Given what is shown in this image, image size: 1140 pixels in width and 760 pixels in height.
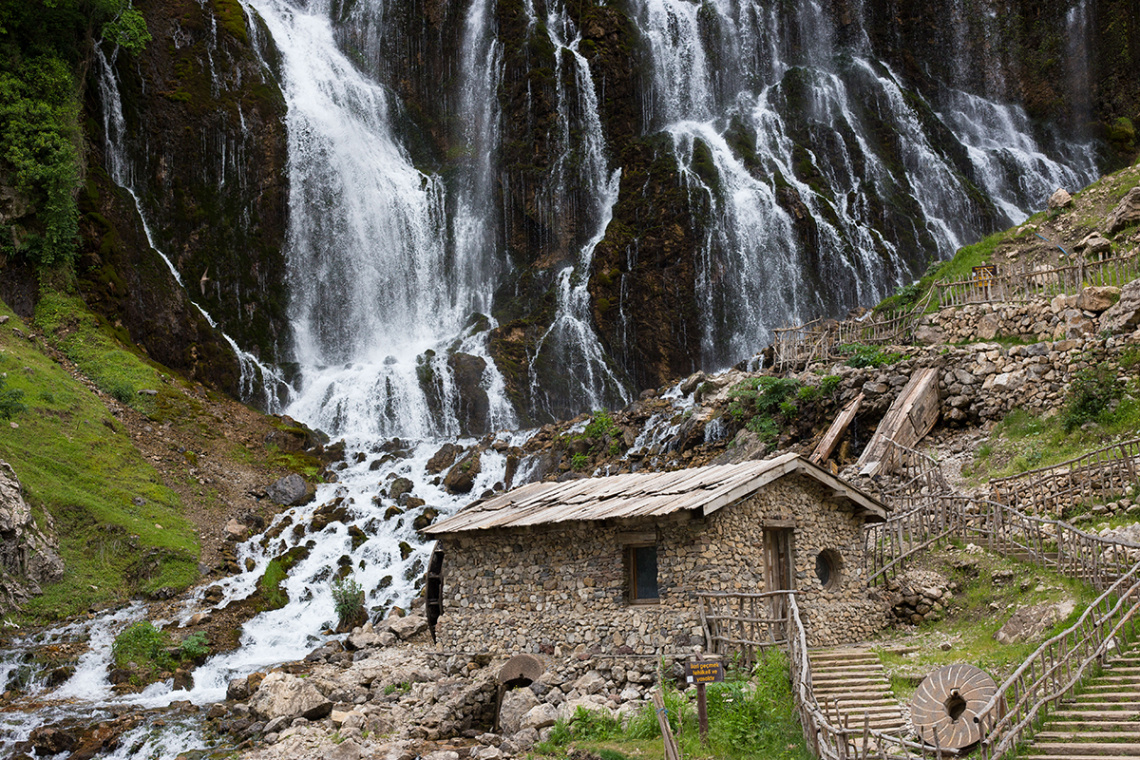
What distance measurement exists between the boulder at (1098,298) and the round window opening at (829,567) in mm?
10163

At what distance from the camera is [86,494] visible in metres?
24.5

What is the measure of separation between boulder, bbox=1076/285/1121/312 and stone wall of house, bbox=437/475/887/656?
30.6ft

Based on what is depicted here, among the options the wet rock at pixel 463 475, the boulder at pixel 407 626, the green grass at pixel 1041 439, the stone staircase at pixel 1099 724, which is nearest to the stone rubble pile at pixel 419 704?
the boulder at pixel 407 626

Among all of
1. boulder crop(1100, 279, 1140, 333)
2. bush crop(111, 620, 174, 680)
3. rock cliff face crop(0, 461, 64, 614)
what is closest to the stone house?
bush crop(111, 620, 174, 680)

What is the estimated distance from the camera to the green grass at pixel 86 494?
22578mm

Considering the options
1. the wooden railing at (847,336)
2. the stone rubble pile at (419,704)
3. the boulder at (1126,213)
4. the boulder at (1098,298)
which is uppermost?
the boulder at (1126,213)

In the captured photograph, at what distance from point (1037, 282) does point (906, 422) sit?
5.44 metres

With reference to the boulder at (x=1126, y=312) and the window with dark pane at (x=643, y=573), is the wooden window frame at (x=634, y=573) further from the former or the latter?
the boulder at (x=1126, y=312)

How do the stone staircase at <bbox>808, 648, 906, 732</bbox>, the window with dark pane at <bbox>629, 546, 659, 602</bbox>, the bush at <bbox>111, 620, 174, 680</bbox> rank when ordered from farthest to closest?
the bush at <bbox>111, 620, 174, 680</bbox>
the window with dark pane at <bbox>629, 546, 659, 602</bbox>
the stone staircase at <bbox>808, 648, 906, 732</bbox>

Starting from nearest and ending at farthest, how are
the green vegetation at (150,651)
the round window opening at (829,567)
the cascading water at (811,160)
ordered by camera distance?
the round window opening at (829,567), the green vegetation at (150,651), the cascading water at (811,160)

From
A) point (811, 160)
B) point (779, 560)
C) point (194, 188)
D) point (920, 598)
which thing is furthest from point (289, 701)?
point (811, 160)

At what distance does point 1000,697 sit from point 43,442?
2479cm

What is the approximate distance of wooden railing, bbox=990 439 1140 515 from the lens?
1580cm

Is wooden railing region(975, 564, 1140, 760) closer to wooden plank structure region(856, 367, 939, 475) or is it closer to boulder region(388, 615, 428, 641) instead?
wooden plank structure region(856, 367, 939, 475)
